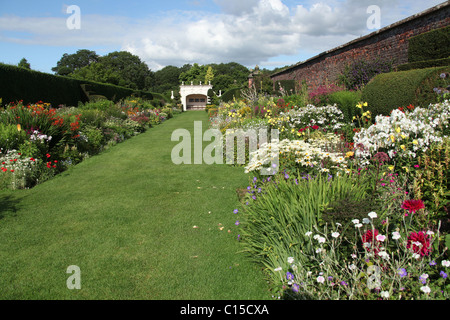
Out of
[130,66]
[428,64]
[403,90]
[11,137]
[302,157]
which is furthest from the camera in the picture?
[130,66]

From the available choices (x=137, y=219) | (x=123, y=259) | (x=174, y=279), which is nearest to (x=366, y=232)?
(x=174, y=279)

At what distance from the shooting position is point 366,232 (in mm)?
2240

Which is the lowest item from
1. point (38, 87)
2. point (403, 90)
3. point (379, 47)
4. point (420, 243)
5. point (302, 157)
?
point (420, 243)

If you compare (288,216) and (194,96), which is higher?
(194,96)

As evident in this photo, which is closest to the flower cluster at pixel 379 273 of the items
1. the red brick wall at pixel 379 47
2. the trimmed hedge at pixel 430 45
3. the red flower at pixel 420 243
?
the red flower at pixel 420 243

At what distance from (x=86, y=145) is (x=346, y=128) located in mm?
7461

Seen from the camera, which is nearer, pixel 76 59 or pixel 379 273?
pixel 379 273

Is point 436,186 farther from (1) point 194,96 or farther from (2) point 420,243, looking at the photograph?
(1) point 194,96

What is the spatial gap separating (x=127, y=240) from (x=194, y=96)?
5421cm

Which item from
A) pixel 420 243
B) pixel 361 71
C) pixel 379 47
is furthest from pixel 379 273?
pixel 361 71

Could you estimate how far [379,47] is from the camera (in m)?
11.1

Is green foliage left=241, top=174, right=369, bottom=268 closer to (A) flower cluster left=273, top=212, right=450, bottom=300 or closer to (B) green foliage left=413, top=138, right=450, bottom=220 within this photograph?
(A) flower cluster left=273, top=212, right=450, bottom=300

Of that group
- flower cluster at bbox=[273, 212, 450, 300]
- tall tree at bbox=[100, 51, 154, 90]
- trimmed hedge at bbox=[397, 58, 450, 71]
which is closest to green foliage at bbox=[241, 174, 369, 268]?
flower cluster at bbox=[273, 212, 450, 300]
